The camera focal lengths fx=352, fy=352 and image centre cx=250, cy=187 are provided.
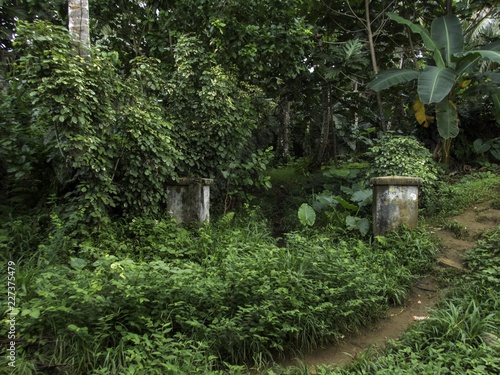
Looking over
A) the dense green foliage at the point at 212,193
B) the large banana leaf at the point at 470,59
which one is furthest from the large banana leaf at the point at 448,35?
the dense green foliage at the point at 212,193

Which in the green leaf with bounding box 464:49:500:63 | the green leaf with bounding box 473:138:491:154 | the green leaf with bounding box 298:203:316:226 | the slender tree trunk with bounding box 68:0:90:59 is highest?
the slender tree trunk with bounding box 68:0:90:59

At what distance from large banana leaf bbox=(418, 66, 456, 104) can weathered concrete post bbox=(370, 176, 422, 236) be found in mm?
1124

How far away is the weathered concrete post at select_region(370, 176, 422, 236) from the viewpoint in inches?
176

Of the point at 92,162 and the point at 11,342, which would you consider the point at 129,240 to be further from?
the point at 11,342

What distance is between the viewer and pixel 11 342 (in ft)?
7.63

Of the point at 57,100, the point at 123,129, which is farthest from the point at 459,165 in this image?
the point at 57,100

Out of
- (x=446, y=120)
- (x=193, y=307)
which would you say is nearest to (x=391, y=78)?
(x=446, y=120)

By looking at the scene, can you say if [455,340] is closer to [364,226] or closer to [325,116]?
[364,226]

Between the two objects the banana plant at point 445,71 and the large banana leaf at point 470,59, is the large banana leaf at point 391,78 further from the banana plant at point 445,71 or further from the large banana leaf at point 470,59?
the large banana leaf at point 470,59

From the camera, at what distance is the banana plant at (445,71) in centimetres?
488

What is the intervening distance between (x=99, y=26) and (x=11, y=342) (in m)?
5.23

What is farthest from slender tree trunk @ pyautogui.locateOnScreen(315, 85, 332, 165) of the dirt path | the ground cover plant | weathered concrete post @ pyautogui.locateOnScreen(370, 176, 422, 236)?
the ground cover plant

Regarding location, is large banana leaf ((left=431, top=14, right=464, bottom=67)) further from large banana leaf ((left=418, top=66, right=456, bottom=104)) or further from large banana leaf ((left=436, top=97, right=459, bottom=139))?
large banana leaf ((left=436, top=97, right=459, bottom=139))

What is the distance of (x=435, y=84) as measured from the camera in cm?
480
